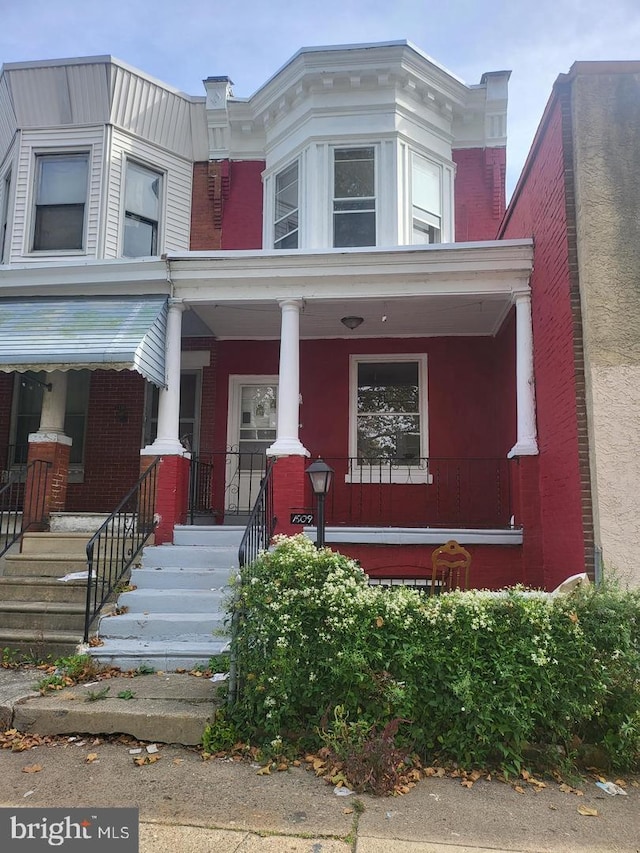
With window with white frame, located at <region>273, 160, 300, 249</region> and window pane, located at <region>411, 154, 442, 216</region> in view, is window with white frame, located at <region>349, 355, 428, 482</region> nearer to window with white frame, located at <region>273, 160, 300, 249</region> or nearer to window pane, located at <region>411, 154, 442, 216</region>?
window with white frame, located at <region>273, 160, 300, 249</region>

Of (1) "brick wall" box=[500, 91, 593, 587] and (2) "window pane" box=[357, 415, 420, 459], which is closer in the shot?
(1) "brick wall" box=[500, 91, 593, 587]

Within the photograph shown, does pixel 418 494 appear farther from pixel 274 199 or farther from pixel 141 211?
pixel 141 211

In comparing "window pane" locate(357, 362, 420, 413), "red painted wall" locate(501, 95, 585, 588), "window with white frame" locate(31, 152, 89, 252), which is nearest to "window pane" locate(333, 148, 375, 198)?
"window pane" locate(357, 362, 420, 413)

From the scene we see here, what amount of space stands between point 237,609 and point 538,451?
15.0ft

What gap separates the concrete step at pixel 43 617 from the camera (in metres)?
6.41

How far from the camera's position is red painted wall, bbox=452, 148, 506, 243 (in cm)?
1136

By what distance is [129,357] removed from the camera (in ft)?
24.8

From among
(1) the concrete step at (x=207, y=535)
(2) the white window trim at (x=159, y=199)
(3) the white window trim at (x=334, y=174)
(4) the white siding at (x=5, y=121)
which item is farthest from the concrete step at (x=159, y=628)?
(4) the white siding at (x=5, y=121)

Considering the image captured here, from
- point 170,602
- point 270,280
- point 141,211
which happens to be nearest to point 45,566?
point 170,602

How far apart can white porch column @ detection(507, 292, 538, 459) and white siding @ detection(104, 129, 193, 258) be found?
20.3ft

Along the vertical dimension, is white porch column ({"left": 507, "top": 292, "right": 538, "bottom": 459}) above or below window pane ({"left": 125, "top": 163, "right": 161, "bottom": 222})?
below

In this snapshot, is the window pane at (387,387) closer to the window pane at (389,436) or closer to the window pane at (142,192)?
the window pane at (389,436)

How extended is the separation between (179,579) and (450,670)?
371 centimetres

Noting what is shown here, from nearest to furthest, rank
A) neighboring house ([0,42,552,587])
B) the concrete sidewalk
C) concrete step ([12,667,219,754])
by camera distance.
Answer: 1. the concrete sidewalk
2. concrete step ([12,667,219,754])
3. neighboring house ([0,42,552,587])
